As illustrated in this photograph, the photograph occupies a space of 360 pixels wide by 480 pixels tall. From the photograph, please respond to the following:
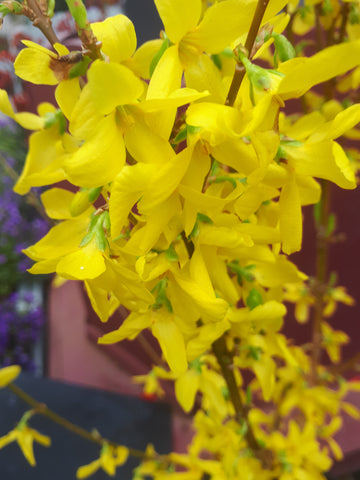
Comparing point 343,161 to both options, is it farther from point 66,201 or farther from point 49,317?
point 49,317

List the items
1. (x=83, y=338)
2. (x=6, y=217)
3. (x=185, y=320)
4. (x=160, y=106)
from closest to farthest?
(x=160, y=106), (x=185, y=320), (x=83, y=338), (x=6, y=217)

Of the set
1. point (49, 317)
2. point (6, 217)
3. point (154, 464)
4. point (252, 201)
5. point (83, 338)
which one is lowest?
point (49, 317)

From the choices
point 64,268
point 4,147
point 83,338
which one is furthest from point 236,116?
point 4,147

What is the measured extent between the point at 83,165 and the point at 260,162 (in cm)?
10

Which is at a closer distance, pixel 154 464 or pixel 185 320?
pixel 185 320

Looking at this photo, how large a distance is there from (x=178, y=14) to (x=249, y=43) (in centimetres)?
5

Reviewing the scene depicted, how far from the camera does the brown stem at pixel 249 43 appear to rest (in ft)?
0.79

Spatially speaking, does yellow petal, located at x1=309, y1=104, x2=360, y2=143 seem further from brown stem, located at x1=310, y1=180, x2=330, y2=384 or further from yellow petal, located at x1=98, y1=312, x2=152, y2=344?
brown stem, located at x1=310, y1=180, x2=330, y2=384

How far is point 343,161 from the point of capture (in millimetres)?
258

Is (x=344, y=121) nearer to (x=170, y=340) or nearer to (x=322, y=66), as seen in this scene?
(x=322, y=66)

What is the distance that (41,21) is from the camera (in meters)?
0.31

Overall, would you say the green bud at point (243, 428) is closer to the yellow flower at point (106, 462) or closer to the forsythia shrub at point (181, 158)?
the forsythia shrub at point (181, 158)

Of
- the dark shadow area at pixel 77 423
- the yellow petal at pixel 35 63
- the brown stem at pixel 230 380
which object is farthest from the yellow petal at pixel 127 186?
the dark shadow area at pixel 77 423

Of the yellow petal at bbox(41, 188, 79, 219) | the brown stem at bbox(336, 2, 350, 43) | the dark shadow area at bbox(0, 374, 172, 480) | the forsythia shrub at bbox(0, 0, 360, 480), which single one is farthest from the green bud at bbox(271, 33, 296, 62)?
the dark shadow area at bbox(0, 374, 172, 480)
